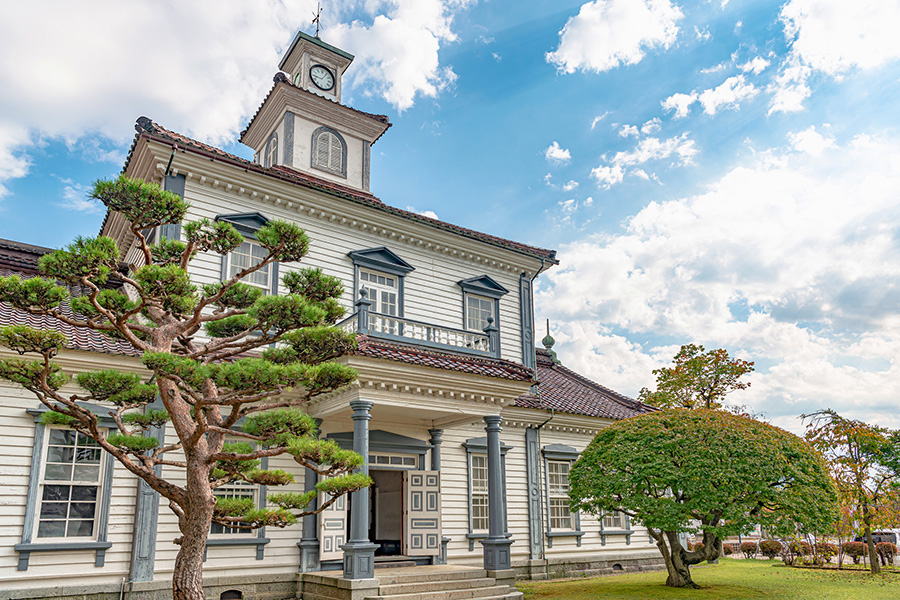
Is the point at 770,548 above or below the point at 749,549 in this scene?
above

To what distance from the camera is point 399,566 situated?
44.0ft

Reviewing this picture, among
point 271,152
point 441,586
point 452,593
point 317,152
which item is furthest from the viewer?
point 271,152

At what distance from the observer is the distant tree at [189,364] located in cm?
695

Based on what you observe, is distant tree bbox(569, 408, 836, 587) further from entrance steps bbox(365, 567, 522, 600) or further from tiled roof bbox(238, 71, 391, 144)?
tiled roof bbox(238, 71, 391, 144)

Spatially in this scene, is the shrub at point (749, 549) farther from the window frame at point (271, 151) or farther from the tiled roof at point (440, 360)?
the window frame at point (271, 151)

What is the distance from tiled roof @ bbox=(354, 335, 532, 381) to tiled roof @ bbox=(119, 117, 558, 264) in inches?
144

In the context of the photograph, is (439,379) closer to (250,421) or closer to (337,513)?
(337,513)

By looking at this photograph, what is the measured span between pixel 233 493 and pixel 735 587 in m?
11.1

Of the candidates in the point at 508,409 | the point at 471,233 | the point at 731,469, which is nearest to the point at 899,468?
the point at 731,469

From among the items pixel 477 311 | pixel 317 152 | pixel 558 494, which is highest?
pixel 317 152

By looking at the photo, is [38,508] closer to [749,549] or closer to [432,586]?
[432,586]

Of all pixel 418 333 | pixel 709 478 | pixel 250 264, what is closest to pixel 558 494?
pixel 709 478

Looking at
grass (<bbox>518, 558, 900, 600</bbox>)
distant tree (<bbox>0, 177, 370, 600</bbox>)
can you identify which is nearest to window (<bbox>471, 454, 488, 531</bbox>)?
grass (<bbox>518, 558, 900, 600</bbox>)

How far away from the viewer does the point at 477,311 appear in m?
16.6
